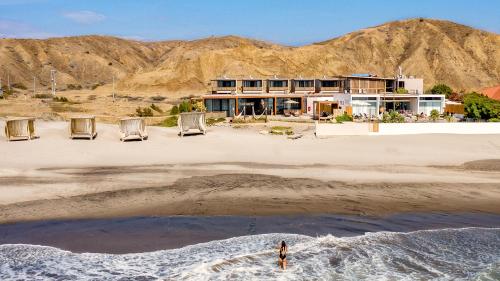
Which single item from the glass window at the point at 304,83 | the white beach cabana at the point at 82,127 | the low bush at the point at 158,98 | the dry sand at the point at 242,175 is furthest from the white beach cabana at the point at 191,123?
the low bush at the point at 158,98

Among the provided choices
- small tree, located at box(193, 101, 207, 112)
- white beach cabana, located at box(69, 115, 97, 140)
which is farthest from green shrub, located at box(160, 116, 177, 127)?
white beach cabana, located at box(69, 115, 97, 140)

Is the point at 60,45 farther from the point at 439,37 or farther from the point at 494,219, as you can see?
the point at 494,219

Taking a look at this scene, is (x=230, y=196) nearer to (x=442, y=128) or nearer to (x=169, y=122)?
(x=442, y=128)

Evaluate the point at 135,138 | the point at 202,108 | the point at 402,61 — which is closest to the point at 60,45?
the point at 402,61

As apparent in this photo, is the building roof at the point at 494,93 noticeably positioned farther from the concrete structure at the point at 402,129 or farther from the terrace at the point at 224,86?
the terrace at the point at 224,86

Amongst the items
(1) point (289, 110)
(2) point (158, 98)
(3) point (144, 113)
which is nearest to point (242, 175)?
(3) point (144, 113)
